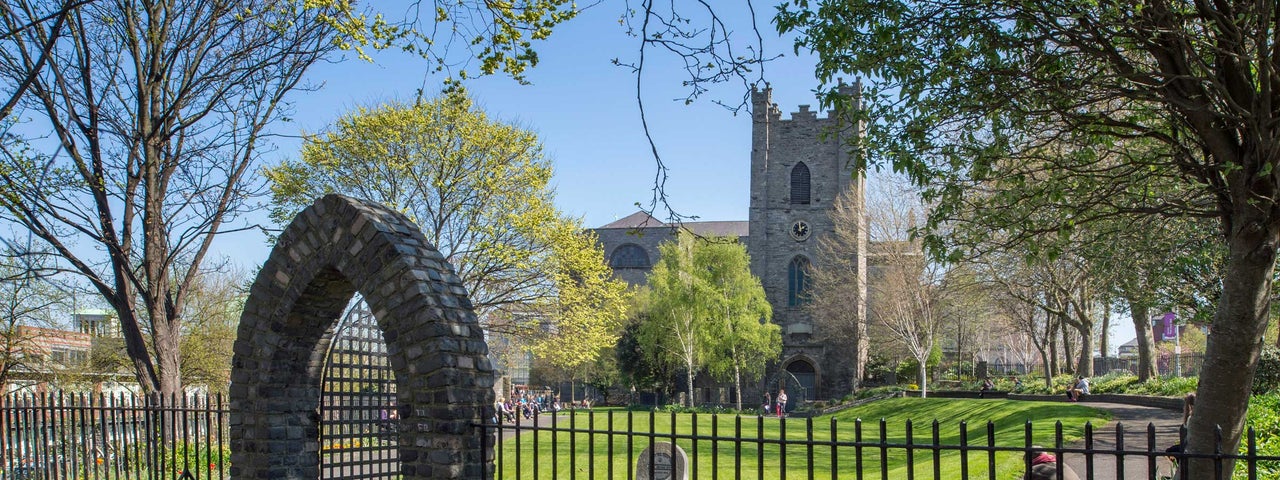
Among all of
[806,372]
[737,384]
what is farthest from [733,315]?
[806,372]

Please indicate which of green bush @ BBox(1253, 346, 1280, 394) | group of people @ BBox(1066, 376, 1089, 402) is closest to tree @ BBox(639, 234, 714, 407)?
group of people @ BBox(1066, 376, 1089, 402)

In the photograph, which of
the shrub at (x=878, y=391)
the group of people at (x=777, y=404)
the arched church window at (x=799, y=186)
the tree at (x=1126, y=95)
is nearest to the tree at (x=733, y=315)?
the group of people at (x=777, y=404)

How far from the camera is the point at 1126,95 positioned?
6812 millimetres

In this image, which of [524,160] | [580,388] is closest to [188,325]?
[524,160]

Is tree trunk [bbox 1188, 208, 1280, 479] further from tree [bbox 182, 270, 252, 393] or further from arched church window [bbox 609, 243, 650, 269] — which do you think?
arched church window [bbox 609, 243, 650, 269]

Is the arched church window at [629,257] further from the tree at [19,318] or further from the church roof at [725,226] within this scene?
the tree at [19,318]

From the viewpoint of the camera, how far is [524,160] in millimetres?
25516

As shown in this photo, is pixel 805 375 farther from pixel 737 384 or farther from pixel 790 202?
pixel 790 202

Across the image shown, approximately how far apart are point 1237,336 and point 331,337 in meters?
6.65

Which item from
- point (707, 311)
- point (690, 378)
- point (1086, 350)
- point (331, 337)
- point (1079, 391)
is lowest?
point (690, 378)

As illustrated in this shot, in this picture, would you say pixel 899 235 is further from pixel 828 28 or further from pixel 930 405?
pixel 828 28

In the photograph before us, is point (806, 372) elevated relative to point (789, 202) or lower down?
lower down

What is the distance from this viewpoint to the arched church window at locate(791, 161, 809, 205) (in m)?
56.5

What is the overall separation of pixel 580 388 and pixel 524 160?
132 ft
